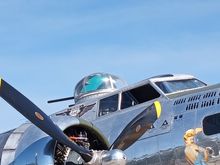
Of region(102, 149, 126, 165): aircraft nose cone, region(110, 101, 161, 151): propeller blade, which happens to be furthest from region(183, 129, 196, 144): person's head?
region(102, 149, 126, 165): aircraft nose cone

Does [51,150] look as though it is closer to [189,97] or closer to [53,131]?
[53,131]

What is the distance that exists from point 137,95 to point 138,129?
4.47 feet

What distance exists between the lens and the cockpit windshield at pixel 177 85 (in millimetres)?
13633

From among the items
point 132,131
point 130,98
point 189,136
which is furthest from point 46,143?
point 189,136

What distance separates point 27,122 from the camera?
1355cm

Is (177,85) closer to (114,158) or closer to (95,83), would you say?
(114,158)

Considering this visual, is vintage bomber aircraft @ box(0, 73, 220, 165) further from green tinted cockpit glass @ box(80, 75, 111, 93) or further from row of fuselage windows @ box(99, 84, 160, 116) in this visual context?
green tinted cockpit glass @ box(80, 75, 111, 93)

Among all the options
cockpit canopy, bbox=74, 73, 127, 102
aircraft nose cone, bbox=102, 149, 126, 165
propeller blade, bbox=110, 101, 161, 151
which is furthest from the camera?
cockpit canopy, bbox=74, 73, 127, 102

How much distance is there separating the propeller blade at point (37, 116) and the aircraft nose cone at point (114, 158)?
22.6 inches

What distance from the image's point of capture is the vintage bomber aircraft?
11.8m

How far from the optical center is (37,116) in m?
12.5

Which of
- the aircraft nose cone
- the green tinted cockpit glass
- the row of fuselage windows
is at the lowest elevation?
the aircraft nose cone

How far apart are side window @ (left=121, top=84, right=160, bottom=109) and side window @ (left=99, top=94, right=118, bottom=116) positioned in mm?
195

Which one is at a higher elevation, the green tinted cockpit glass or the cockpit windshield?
the cockpit windshield
